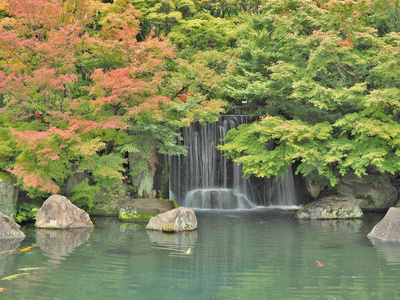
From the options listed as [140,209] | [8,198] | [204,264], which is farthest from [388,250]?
[8,198]

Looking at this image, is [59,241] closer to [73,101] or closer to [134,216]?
[134,216]

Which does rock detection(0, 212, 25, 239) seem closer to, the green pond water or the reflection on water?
the green pond water

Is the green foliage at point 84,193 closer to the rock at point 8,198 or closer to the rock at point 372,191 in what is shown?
the rock at point 8,198

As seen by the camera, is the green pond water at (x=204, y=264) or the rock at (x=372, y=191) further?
the rock at (x=372, y=191)

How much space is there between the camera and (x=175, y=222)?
16188 mm

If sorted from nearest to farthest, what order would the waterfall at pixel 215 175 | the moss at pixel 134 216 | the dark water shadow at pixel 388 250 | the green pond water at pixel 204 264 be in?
the green pond water at pixel 204 264 → the dark water shadow at pixel 388 250 → the moss at pixel 134 216 → the waterfall at pixel 215 175

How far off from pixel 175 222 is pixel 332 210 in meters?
7.53

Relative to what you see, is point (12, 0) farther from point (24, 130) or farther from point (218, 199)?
point (218, 199)

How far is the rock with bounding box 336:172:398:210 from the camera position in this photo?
883 inches

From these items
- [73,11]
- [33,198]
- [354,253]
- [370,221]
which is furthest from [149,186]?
[354,253]

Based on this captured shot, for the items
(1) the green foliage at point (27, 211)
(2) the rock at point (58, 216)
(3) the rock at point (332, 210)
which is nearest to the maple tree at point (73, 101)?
(1) the green foliage at point (27, 211)

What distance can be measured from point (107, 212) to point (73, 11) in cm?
842

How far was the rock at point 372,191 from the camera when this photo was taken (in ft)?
73.6

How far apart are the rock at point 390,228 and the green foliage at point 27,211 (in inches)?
483
